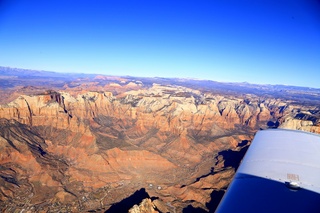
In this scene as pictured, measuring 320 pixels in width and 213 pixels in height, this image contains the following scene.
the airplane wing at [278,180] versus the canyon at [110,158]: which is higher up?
the airplane wing at [278,180]

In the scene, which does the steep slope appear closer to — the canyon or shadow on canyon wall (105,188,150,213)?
the canyon

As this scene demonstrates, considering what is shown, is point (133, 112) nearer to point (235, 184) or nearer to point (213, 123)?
point (213, 123)

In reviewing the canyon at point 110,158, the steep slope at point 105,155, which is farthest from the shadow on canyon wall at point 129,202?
the steep slope at point 105,155

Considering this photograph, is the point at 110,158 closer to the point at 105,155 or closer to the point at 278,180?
the point at 105,155

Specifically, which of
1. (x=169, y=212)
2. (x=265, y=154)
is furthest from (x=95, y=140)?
(x=265, y=154)

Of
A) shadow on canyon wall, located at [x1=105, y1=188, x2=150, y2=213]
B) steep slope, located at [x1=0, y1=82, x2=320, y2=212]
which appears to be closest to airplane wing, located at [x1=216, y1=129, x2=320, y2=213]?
steep slope, located at [x1=0, y1=82, x2=320, y2=212]

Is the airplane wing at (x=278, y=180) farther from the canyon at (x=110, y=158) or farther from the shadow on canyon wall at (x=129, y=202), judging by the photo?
the shadow on canyon wall at (x=129, y=202)

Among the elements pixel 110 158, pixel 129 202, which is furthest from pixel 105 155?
pixel 129 202

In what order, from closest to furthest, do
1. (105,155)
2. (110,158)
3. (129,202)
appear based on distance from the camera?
1. (129,202)
2. (110,158)
3. (105,155)
